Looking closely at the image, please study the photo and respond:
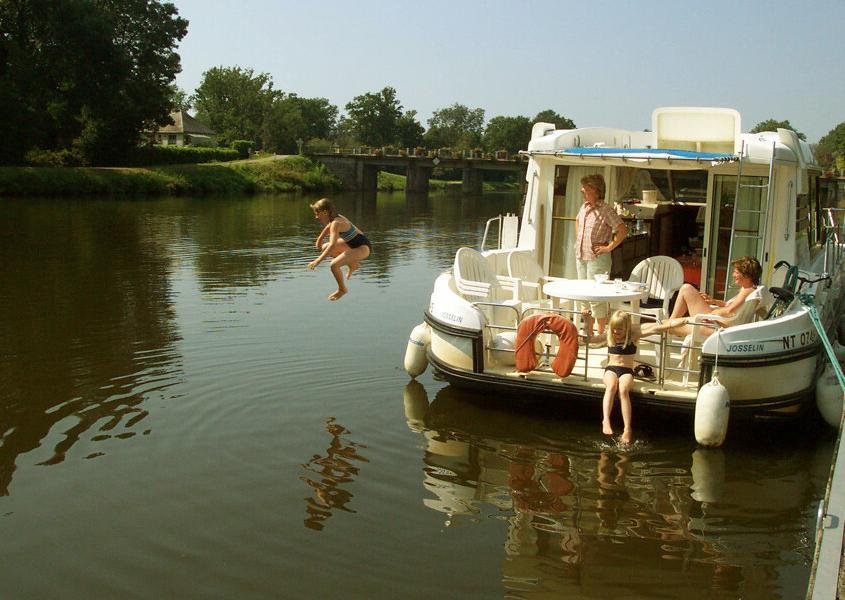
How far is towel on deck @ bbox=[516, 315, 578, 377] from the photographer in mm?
9359

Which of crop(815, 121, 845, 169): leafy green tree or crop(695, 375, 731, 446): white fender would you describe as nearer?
crop(695, 375, 731, 446): white fender

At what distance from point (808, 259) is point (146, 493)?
30.2 ft

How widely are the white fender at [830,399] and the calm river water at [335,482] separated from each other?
1.13 feet

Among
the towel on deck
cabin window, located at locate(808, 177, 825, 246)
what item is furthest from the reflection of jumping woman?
cabin window, located at locate(808, 177, 825, 246)

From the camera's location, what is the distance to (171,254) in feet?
82.5

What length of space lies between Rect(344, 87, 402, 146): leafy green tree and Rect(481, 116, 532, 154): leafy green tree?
22.5 meters

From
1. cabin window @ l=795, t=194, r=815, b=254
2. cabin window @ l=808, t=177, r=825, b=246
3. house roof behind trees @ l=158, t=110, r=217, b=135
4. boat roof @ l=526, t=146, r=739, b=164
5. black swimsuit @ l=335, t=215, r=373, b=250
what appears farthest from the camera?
house roof behind trees @ l=158, t=110, r=217, b=135

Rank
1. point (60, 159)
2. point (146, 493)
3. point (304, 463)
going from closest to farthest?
point (146, 493) < point (304, 463) < point (60, 159)

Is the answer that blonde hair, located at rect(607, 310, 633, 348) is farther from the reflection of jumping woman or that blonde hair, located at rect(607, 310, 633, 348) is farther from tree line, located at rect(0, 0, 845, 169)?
tree line, located at rect(0, 0, 845, 169)

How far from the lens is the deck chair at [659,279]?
11.1 m

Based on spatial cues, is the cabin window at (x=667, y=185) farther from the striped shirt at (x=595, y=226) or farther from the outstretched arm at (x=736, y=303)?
the outstretched arm at (x=736, y=303)

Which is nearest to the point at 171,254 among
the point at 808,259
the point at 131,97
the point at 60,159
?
the point at 808,259

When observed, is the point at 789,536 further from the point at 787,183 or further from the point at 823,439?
the point at 787,183

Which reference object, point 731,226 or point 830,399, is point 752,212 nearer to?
point 731,226
